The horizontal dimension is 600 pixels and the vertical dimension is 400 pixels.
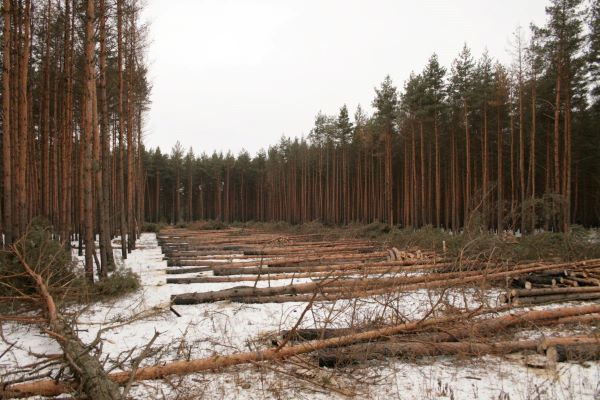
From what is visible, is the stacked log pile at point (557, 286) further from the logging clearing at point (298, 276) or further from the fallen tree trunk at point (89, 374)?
the fallen tree trunk at point (89, 374)

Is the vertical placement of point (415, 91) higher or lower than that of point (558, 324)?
higher

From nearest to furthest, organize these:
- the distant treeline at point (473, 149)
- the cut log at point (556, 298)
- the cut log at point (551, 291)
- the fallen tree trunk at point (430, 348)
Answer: the fallen tree trunk at point (430, 348) < the cut log at point (556, 298) < the cut log at point (551, 291) < the distant treeline at point (473, 149)

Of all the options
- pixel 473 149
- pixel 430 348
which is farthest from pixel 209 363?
pixel 473 149

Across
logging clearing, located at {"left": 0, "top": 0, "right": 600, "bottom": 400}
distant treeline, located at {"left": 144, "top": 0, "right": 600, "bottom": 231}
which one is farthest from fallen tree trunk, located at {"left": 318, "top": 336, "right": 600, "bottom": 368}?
distant treeline, located at {"left": 144, "top": 0, "right": 600, "bottom": 231}

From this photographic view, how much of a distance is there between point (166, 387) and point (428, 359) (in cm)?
327

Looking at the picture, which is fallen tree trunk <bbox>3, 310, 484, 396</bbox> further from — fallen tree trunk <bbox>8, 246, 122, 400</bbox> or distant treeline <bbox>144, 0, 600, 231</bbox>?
distant treeline <bbox>144, 0, 600, 231</bbox>

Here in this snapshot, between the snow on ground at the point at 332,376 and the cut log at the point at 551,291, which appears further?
the cut log at the point at 551,291

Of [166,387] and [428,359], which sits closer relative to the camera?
[166,387]

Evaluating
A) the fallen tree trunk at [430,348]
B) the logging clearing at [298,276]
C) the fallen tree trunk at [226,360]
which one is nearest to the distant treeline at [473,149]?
the logging clearing at [298,276]

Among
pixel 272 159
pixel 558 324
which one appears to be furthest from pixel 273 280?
pixel 272 159

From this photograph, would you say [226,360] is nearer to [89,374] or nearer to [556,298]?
[89,374]

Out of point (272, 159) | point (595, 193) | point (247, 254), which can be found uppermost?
point (272, 159)

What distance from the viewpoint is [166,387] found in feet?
12.5

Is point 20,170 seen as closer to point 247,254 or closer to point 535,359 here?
point 247,254
